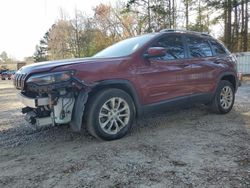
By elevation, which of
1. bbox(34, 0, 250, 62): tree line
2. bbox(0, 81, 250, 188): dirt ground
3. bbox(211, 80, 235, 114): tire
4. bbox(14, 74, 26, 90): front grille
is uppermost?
bbox(34, 0, 250, 62): tree line

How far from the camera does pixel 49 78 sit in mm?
3826

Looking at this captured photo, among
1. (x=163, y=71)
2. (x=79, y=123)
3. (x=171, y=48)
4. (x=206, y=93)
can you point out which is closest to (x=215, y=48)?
(x=206, y=93)

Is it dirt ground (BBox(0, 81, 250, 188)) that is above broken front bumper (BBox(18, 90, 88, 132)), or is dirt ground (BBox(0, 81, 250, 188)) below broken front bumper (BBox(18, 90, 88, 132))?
below

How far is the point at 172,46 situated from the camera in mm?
5164

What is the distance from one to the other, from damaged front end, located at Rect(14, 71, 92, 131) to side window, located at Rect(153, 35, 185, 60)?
1681 mm

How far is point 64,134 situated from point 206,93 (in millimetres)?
2916

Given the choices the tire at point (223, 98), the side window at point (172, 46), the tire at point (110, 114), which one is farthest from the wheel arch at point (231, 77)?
the tire at point (110, 114)

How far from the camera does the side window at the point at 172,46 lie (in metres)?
4.99

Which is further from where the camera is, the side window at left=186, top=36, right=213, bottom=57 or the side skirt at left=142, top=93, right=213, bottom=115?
the side window at left=186, top=36, right=213, bottom=57

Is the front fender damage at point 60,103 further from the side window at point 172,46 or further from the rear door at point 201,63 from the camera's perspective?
the rear door at point 201,63

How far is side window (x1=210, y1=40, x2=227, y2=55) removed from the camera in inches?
239

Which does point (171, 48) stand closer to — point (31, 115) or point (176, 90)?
point (176, 90)

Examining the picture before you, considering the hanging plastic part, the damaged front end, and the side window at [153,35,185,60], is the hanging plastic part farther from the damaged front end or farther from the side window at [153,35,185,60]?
the side window at [153,35,185,60]

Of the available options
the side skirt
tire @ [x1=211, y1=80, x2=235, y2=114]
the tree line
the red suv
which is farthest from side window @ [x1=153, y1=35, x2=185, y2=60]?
the tree line
